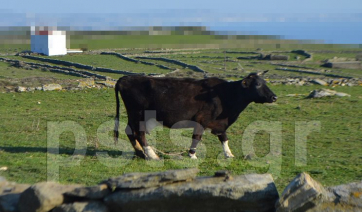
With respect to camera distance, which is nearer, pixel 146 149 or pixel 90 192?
pixel 90 192

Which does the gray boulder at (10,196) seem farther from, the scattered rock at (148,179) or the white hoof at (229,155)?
the white hoof at (229,155)

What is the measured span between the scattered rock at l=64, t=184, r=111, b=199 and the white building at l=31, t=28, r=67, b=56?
6026cm

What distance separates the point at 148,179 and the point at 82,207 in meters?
1.00

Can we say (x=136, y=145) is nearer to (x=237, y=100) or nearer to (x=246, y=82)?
(x=237, y=100)

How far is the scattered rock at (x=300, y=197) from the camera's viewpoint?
7918 mm

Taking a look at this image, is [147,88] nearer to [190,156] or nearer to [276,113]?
[190,156]

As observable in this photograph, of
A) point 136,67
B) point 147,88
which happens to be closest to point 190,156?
point 147,88

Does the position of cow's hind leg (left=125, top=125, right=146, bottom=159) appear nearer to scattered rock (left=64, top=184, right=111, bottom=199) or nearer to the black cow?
the black cow

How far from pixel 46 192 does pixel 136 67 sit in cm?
4644

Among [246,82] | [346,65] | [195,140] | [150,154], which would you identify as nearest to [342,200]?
[195,140]

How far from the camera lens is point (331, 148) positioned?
15961mm

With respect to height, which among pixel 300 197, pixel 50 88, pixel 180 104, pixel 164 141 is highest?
pixel 180 104

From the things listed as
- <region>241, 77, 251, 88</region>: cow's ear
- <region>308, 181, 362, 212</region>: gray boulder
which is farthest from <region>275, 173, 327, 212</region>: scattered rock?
<region>241, 77, 251, 88</region>: cow's ear

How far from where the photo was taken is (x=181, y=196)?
817cm
